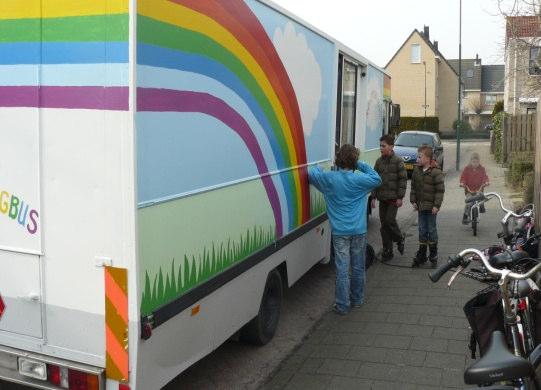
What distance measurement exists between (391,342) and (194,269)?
245 cm

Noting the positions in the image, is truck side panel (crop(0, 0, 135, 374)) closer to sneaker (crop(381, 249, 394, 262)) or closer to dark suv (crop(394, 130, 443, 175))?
sneaker (crop(381, 249, 394, 262))

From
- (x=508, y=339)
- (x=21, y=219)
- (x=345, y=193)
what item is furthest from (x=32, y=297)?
(x=345, y=193)

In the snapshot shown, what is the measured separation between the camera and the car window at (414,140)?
21.6 meters

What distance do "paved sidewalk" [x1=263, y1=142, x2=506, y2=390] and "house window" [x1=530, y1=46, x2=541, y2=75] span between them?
35.6ft

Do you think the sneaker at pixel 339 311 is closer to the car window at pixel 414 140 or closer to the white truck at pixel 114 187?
the white truck at pixel 114 187

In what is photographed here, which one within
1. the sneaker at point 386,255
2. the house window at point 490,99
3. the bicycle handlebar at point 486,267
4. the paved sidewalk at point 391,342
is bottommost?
the paved sidewalk at point 391,342

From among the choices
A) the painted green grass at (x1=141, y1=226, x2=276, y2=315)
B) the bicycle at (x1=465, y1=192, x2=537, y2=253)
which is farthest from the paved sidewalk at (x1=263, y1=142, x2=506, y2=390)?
the painted green grass at (x1=141, y1=226, x2=276, y2=315)

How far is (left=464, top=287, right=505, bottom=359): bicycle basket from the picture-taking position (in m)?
3.51

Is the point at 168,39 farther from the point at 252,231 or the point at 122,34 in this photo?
the point at 252,231

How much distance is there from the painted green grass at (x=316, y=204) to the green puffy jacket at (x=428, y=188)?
1.71m

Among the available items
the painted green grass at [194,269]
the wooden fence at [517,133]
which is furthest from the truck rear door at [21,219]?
the wooden fence at [517,133]

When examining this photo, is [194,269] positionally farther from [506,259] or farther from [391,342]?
[391,342]

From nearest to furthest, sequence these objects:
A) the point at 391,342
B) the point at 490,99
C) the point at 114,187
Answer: the point at 114,187, the point at 391,342, the point at 490,99

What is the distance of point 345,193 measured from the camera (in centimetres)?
595
